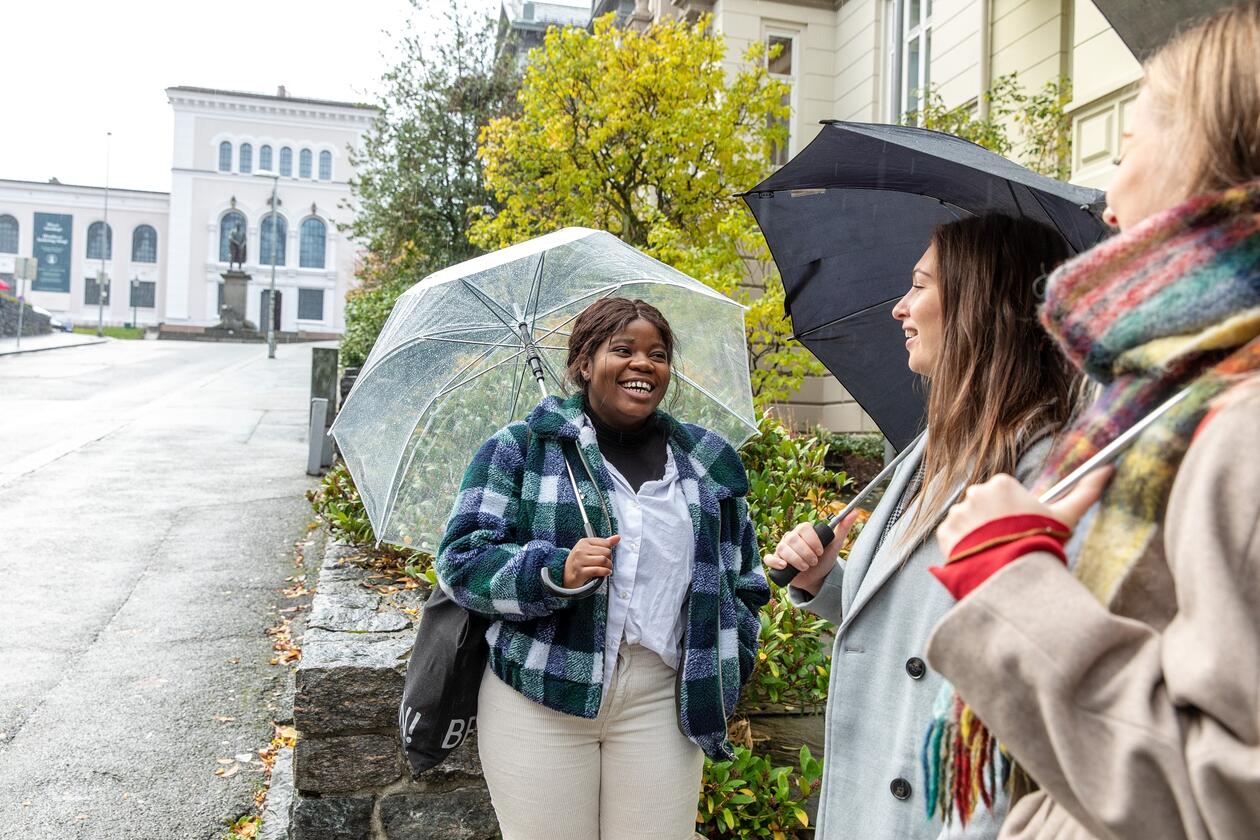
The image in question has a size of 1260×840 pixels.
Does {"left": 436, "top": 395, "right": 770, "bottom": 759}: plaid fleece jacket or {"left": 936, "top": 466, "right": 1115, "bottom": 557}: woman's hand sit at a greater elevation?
{"left": 936, "top": 466, "right": 1115, "bottom": 557}: woman's hand

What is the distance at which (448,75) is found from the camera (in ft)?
64.8

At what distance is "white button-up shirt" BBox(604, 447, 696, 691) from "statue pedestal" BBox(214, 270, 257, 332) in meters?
54.3

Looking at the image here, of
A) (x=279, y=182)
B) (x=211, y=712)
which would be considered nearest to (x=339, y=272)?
(x=279, y=182)

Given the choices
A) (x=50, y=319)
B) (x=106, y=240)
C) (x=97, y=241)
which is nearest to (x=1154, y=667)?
(x=50, y=319)

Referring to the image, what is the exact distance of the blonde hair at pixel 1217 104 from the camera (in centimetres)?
122

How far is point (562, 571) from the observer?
2.61 metres

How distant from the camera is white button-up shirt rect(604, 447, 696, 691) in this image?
275 cm

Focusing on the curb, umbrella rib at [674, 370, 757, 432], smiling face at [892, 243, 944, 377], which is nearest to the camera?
smiling face at [892, 243, 944, 377]

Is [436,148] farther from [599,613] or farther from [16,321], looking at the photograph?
[16,321]

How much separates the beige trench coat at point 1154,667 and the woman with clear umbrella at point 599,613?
4.80ft

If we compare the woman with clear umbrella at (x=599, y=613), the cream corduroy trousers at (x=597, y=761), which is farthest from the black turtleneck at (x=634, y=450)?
the cream corduroy trousers at (x=597, y=761)

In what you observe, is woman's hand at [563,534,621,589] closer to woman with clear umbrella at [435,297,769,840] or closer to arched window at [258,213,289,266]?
woman with clear umbrella at [435,297,769,840]

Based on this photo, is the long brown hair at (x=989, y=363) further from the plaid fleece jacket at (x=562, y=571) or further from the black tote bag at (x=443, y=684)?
the black tote bag at (x=443, y=684)

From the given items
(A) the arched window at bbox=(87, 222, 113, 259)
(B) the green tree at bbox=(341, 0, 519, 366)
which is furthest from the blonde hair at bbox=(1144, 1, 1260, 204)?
(A) the arched window at bbox=(87, 222, 113, 259)
